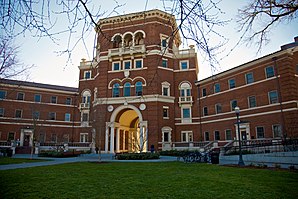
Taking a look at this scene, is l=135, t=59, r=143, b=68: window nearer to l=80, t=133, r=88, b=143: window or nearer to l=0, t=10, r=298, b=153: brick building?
l=0, t=10, r=298, b=153: brick building

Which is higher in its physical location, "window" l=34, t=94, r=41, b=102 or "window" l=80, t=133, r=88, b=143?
"window" l=34, t=94, r=41, b=102

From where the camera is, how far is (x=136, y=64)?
36438mm

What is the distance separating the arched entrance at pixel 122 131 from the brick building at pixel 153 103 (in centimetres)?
16

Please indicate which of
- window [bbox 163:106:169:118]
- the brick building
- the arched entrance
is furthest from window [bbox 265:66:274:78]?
the arched entrance

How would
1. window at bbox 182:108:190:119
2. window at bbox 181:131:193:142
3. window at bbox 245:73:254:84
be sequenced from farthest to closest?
1. window at bbox 182:108:190:119
2. window at bbox 181:131:193:142
3. window at bbox 245:73:254:84

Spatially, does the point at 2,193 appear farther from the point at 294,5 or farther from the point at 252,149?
the point at 252,149

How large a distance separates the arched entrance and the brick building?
0.16 meters

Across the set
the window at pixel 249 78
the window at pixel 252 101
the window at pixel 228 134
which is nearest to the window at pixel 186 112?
the window at pixel 228 134

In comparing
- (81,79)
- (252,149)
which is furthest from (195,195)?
(81,79)

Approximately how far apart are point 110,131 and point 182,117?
12034mm

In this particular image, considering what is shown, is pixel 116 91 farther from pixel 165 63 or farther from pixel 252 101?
pixel 252 101

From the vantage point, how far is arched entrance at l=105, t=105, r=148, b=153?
33.7 m

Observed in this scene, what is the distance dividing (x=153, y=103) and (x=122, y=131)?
907 cm

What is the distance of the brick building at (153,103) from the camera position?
84.8ft
